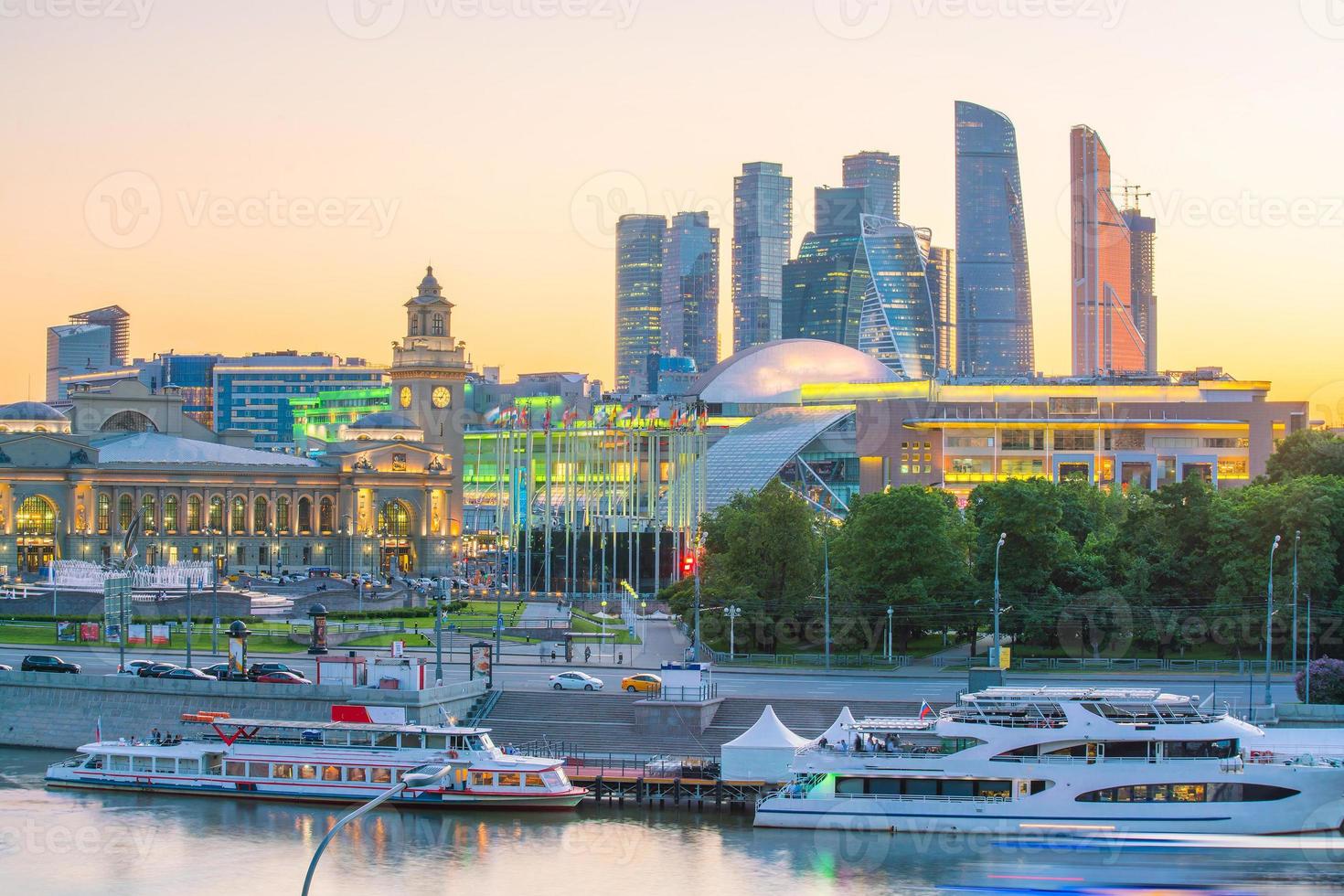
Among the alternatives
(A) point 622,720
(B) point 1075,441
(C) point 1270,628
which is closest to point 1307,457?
(C) point 1270,628

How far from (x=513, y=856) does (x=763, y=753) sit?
8.81m

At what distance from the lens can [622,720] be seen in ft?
206

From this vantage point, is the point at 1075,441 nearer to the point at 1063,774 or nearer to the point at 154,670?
the point at 154,670

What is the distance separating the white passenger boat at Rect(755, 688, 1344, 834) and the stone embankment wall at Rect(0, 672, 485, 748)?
13.4 meters

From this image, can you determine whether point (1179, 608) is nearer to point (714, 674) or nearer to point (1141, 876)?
point (714, 674)

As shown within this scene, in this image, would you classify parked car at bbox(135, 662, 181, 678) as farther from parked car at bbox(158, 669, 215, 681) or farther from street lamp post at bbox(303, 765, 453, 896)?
street lamp post at bbox(303, 765, 453, 896)

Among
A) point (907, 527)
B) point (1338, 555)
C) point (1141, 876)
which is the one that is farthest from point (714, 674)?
point (1141, 876)

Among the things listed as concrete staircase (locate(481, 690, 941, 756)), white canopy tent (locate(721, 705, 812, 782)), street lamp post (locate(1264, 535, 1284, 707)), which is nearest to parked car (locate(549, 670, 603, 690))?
concrete staircase (locate(481, 690, 941, 756))

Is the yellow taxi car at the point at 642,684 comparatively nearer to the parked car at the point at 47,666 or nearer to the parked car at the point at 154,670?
the parked car at the point at 154,670

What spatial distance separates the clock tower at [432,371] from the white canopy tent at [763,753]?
363ft

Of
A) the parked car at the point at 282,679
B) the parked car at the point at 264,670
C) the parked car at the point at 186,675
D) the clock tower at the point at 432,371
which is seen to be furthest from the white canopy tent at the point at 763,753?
the clock tower at the point at 432,371

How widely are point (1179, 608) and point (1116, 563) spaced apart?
5137 millimetres

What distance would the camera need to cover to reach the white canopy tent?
55.9 meters

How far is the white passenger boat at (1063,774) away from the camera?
5194 centimetres
